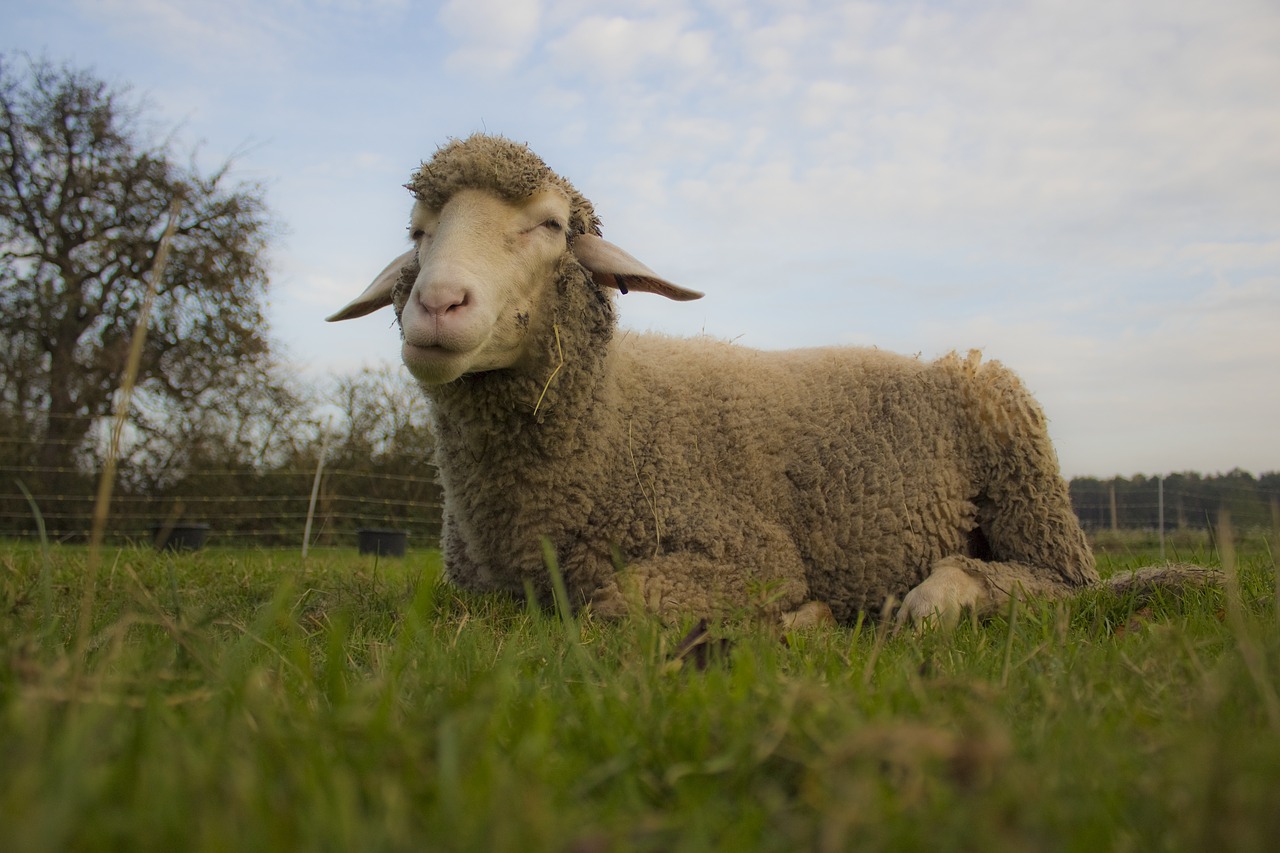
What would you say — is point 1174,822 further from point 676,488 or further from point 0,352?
point 0,352

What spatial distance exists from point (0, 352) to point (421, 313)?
18.3m

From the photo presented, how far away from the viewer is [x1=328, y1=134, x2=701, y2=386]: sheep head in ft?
9.61

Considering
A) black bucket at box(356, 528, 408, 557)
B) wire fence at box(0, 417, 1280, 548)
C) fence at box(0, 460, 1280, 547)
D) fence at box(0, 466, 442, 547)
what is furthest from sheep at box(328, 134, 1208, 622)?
fence at box(0, 466, 442, 547)

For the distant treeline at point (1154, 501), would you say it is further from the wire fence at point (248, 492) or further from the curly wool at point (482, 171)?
the curly wool at point (482, 171)

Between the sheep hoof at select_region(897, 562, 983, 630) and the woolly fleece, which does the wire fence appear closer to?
the woolly fleece

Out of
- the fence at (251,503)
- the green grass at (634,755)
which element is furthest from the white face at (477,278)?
the fence at (251,503)

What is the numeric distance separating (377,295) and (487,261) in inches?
34.2

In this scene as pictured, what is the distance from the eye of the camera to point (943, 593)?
10.9 ft

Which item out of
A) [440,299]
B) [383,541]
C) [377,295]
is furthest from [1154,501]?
[440,299]

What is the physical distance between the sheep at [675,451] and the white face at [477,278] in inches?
0.4

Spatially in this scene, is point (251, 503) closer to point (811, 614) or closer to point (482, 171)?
point (482, 171)

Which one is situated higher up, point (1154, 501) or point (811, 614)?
point (1154, 501)

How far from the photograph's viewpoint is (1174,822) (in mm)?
935

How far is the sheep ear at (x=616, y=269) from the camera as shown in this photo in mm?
3605
